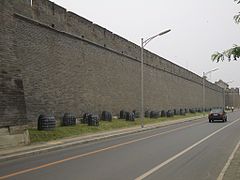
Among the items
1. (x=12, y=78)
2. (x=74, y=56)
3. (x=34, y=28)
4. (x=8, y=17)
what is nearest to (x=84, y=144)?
(x=12, y=78)

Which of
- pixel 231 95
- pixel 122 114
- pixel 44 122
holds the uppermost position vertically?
pixel 231 95

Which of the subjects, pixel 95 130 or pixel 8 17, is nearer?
pixel 8 17

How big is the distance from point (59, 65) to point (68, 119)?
12.1 feet

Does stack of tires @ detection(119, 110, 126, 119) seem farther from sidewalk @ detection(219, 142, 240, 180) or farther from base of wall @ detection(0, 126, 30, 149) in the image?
sidewalk @ detection(219, 142, 240, 180)

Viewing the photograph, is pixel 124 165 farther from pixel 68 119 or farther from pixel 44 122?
pixel 68 119

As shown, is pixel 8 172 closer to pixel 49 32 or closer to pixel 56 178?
pixel 56 178

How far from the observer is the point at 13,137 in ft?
55.3

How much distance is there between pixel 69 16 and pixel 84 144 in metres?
12.7

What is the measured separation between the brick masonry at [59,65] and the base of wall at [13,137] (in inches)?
12.4

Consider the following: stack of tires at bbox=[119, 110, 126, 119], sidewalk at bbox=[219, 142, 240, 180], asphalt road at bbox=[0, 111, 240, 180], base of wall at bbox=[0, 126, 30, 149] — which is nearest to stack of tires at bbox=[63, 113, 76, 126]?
base of wall at bbox=[0, 126, 30, 149]

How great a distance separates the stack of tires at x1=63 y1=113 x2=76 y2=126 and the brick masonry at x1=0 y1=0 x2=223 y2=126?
51 centimetres

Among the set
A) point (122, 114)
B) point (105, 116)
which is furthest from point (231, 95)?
point (105, 116)

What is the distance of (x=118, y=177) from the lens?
9820 millimetres

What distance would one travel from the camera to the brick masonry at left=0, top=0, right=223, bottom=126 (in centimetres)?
1802
